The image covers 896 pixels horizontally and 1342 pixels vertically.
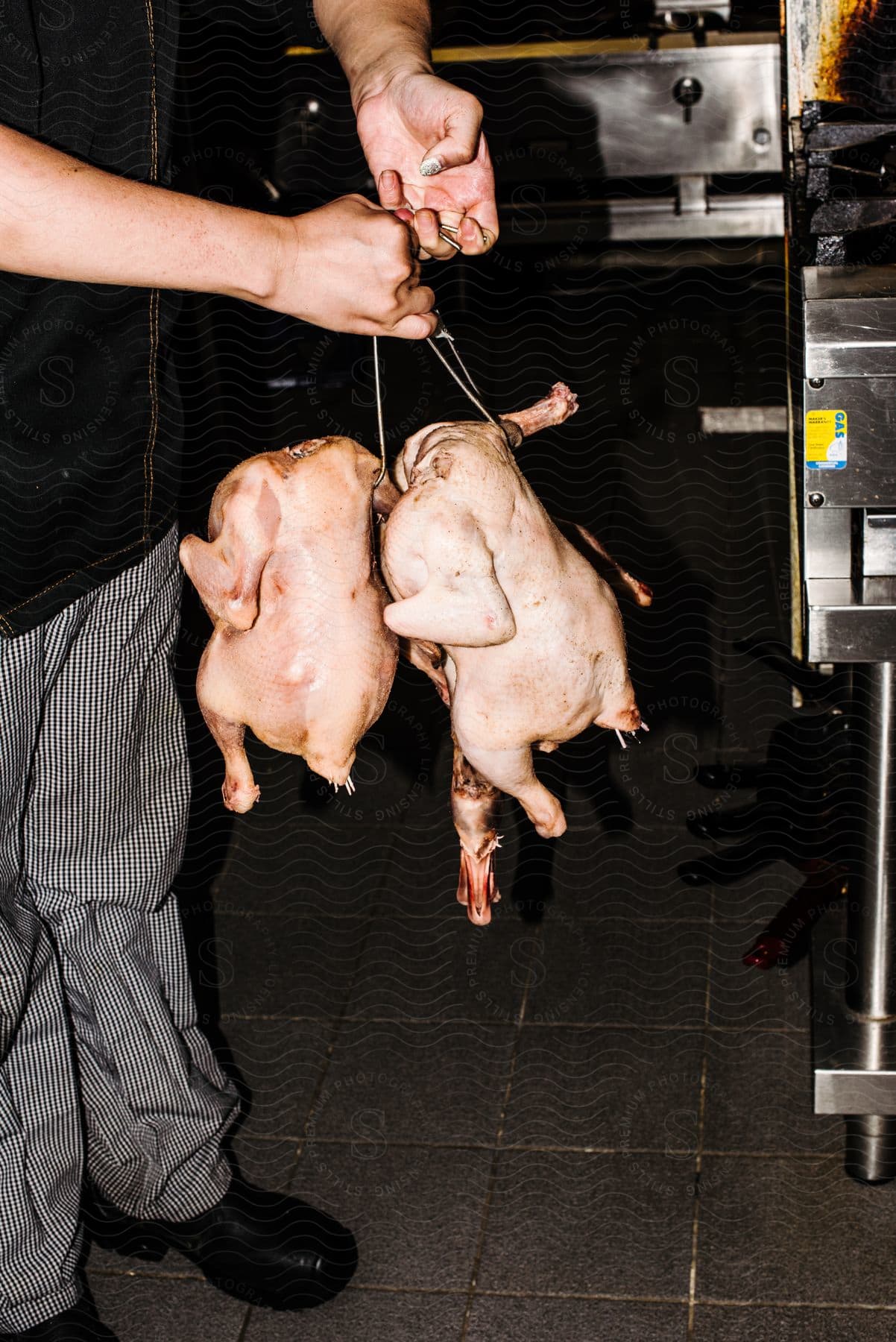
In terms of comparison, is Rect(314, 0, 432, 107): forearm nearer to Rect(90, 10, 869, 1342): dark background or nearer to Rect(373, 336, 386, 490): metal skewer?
Rect(90, 10, 869, 1342): dark background

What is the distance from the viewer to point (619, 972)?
85.5 inches

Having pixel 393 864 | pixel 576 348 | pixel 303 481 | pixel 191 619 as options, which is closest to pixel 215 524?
pixel 303 481

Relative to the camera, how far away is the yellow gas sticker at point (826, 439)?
1.24 m

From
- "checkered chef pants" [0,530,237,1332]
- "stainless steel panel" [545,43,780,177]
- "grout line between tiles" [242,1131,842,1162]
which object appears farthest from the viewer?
"stainless steel panel" [545,43,780,177]

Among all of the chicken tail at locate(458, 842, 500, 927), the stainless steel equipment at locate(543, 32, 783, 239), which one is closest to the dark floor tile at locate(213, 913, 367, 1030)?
the chicken tail at locate(458, 842, 500, 927)

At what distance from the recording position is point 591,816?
2590mm

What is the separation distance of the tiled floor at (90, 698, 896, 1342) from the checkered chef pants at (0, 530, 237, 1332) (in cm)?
18

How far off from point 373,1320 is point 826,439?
118 centimetres

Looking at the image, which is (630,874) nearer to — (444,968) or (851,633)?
(444,968)

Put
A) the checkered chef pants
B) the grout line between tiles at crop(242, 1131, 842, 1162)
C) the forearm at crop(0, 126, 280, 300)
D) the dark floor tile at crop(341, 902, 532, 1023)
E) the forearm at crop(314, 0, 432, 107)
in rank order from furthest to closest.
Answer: the dark floor tile at crop(341, 902, 532, 1023), the grout line between tiles at crop(242, 1131, 842, 1162), the checkered chef pants, the forearm at crop(314, 0, 432, 107), the forearm at crop(0, 126, 280, 300)

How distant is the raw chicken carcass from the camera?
1066 millimetres

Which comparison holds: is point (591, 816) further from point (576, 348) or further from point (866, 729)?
point (576, 348)

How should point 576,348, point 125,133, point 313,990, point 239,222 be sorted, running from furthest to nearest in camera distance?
point 576,348 → point 313,990 → point 125,133 → point 239,222

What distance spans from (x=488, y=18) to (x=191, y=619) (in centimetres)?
162
